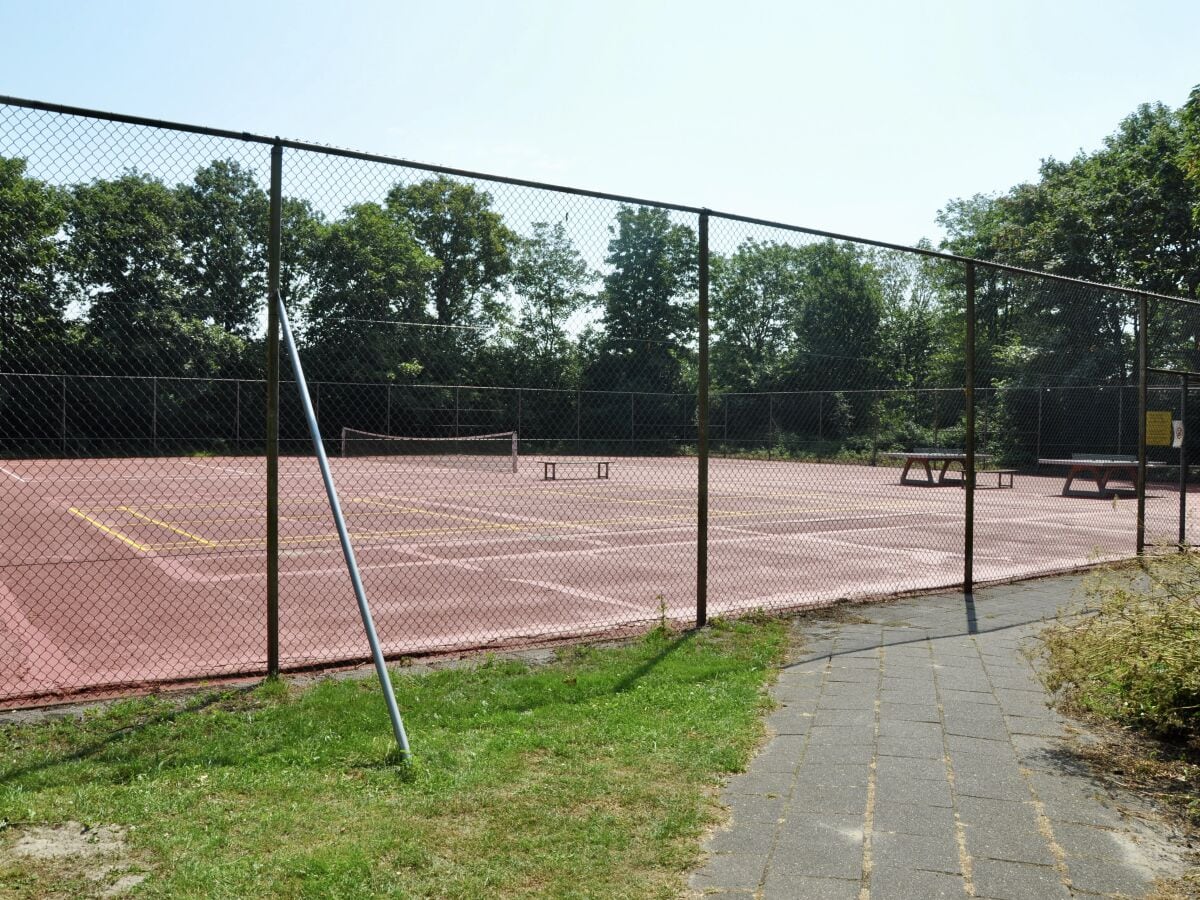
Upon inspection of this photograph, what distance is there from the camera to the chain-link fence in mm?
5797

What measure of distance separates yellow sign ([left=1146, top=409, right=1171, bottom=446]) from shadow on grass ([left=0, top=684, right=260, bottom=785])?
9217 mm

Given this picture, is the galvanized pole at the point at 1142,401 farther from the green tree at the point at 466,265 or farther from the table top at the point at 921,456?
the table top at the point at 921,456

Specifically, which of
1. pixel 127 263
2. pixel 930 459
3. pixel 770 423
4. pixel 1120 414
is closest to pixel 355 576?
pixel 127 263

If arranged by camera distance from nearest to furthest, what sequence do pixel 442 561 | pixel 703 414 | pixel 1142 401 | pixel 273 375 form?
pixel 273 375, pixel 703 414, pixel 1142 401, pixel 442 561

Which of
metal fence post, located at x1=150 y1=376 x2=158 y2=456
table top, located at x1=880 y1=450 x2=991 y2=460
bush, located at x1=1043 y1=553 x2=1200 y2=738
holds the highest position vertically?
metal fence post, located at x1=150 y1=376 x2=158 y2=456

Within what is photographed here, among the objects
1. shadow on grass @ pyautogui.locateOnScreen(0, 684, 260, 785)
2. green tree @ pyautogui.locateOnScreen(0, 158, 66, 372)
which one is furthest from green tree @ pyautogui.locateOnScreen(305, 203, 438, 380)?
shadow on grass @ pyautogui.locateOnScreen(0, 684, 260, 785)

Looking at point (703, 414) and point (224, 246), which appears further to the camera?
point (703, 414)

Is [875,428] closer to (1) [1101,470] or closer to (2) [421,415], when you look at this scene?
(1) [1101,470]

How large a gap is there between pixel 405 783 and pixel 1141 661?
325 centimetres

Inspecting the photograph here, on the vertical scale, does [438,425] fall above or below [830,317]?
below

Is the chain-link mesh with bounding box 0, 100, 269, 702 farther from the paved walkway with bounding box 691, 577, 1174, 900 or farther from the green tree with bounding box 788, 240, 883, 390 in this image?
the green tree with bounding box 788, 240, 883, 390

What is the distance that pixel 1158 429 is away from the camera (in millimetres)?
10336

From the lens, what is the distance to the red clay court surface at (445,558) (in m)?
6.66

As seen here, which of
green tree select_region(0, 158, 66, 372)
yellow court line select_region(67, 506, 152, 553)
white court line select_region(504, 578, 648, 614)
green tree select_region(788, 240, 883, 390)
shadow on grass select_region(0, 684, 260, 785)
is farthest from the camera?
green tree select_region(788, 240, 883, 390)
